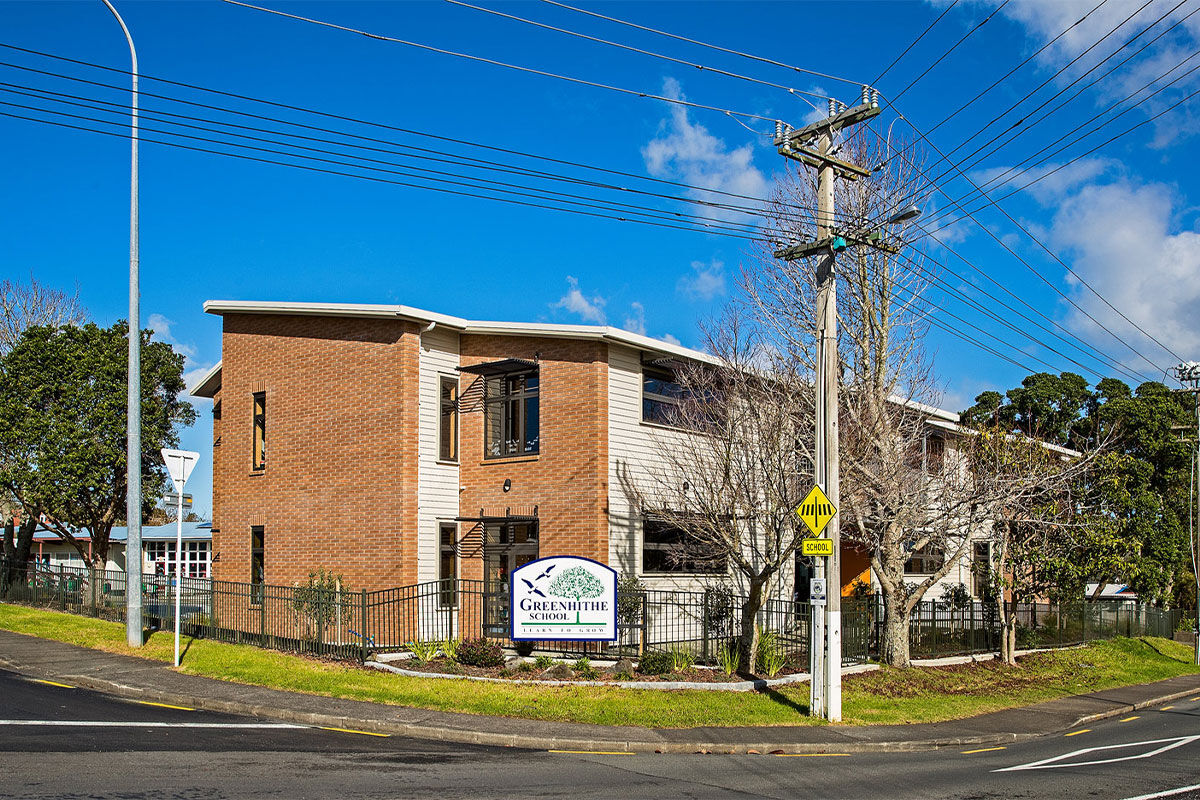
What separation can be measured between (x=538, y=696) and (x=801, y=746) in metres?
4.41

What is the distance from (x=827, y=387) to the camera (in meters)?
15.7

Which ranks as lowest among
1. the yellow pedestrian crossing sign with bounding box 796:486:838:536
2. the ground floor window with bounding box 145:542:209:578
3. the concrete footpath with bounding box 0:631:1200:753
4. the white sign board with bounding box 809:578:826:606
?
the ground floor window with bounding box 145:542:209:578

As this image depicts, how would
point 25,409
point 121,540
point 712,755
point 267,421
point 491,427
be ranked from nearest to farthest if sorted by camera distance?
point 712,755 < point 491,427 < point 267,421 < point 25,409 < point 121,540

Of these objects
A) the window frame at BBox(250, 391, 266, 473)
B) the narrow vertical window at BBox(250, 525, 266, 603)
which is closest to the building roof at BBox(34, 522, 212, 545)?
the narrow vertical window at BBox(250, 525, 266, 603)

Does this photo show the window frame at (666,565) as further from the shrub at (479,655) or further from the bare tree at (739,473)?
the shrub at (479,655)

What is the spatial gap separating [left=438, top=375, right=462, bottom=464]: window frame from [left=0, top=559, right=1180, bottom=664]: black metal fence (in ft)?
9.62

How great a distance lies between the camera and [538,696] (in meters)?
16.0

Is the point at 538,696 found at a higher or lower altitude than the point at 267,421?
lower

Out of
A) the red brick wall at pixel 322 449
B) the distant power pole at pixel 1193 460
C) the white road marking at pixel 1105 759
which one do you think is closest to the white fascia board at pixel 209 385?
the red brick wall at pixel 322 449

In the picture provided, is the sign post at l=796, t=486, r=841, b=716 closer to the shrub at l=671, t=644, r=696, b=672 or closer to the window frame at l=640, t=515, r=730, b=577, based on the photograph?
→ the shrub at l=671, t=644, r=696, b=672

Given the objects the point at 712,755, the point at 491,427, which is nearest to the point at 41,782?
the point at 712,755

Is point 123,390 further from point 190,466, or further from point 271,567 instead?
point 190,466

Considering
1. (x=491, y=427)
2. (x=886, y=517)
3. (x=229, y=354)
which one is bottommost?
(x=886, y=517)

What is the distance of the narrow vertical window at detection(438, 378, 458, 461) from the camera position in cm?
2256
